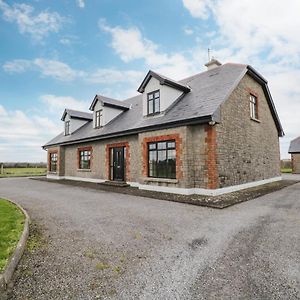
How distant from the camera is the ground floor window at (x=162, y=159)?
11188mm

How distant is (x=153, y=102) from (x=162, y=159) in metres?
3.84

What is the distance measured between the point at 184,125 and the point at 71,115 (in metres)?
15.2

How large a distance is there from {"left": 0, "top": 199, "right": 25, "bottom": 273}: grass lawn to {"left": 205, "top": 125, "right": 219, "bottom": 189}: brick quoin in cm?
753

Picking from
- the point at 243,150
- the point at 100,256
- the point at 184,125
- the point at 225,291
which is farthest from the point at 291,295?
the point at 243,150

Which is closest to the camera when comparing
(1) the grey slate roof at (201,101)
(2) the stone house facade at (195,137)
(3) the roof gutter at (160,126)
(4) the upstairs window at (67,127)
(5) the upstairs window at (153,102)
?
(3) the roof gutter at (160,126)

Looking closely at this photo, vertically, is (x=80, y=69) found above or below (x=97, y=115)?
above

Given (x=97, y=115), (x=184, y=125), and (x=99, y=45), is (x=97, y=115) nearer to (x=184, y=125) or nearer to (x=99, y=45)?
(x=99, y=45)

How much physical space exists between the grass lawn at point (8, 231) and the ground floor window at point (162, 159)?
22.5ft

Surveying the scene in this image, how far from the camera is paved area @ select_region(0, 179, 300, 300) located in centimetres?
275

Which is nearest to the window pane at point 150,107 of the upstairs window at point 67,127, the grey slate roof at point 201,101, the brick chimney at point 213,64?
the grey slate roof at point 201,101

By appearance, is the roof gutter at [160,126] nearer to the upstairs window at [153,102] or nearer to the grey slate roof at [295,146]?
the upstairs window at [153,102]

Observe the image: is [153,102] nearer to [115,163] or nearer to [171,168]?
[171,168]

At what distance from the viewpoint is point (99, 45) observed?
1602cm

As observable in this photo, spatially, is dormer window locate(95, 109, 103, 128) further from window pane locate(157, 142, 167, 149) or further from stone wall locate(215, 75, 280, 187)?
stone wall locate(215, 75, 280, 187)
